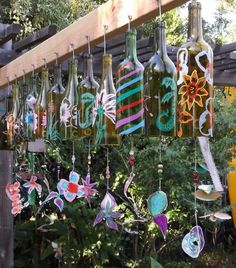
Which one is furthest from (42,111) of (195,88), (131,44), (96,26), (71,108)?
(195,88)

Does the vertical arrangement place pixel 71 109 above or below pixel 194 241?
above

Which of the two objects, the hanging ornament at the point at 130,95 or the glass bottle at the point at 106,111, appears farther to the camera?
the glass bottle at the point at 106,111

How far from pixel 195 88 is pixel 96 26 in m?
0.44

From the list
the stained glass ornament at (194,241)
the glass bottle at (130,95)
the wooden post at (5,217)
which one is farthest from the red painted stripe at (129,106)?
the wooden post at (5,217)

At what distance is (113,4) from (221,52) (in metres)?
0.93

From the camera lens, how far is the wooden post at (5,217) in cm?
260

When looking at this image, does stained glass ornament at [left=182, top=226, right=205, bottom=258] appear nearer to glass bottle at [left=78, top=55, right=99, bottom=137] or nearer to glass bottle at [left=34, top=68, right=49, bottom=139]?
glass bottle at [left=78, top=55, right=99, bottom=137]

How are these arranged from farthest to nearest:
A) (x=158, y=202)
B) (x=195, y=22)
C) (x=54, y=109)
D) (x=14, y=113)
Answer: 1. (x=14, y=113)
2. (x=54, y=109)
3. (x=158, y=202)
4. (x=195, y=22)

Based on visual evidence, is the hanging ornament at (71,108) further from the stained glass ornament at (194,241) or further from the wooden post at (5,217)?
the wooden post at (5,217)

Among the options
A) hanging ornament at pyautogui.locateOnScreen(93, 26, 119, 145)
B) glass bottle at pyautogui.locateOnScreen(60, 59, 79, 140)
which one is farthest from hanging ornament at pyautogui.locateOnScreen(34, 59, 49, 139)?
hanging ornament at pyautogui.locateOnScreen(93, 26, 119, 145)

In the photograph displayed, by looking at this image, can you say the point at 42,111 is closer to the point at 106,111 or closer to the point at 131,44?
the point at 106,111

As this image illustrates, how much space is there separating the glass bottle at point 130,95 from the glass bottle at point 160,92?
2cm

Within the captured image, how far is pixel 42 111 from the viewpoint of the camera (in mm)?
1454

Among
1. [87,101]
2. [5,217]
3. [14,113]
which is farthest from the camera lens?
[5,217]
